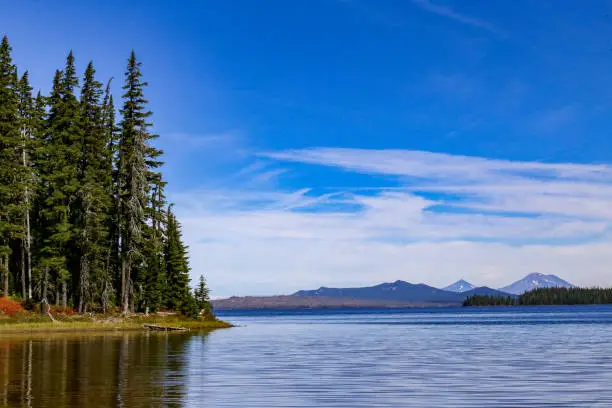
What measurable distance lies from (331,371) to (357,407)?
11011 millimetres

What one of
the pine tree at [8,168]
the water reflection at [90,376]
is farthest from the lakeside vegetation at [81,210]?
the water reflection at [90,376]

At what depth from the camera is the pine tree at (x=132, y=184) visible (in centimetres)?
7281

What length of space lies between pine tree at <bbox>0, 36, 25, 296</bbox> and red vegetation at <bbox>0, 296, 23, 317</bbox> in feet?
5.91

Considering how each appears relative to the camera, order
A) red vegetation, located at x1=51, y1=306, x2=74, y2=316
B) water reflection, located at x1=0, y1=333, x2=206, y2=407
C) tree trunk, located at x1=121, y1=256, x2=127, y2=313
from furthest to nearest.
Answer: tree trunk, located at x1=121, y1=256, x2=127, y2=313, red vegetation, located at x1=51, y1=306, x2=74, y2=316, water reflection, located at x1=0, y1=333, x2=206, y2=407

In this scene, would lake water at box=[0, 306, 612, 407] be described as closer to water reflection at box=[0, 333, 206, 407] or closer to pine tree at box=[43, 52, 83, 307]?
water reflection at box=[0, 333, 206, 407]

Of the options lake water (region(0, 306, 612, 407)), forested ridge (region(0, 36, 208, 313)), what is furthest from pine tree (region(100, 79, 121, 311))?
lake water (region(0, 306, 612, 407))

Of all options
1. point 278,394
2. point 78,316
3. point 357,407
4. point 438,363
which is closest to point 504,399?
point 357,407

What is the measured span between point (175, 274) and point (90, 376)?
56671 millimetres

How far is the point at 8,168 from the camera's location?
63406 mm

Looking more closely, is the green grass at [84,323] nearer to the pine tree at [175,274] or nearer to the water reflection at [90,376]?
the pine tree at [175,274]

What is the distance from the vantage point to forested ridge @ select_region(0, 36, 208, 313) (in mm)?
66875

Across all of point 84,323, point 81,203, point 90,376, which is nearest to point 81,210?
point 81,203

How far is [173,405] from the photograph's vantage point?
18.9 m

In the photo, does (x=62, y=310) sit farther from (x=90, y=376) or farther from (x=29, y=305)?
(x=90, y=376)
